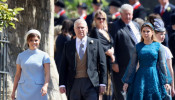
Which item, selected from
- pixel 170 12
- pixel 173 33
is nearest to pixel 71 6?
pixel 170 12

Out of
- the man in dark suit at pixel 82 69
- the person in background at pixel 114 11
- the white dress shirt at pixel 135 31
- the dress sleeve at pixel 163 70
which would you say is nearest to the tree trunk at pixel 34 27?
the man in dark suit at pixel 82 69

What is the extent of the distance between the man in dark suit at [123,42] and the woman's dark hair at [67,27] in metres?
1.72

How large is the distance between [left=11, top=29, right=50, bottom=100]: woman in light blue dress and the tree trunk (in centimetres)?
136

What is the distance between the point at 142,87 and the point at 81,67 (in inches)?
50.6

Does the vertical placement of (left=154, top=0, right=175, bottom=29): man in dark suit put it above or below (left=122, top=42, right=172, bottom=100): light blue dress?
above

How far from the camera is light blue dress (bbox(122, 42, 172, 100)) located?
1175 centimetres

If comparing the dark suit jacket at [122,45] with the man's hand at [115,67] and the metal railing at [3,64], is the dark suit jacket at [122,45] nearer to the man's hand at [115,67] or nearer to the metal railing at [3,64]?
the man's hand at [115,67]

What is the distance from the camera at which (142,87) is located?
11773mm

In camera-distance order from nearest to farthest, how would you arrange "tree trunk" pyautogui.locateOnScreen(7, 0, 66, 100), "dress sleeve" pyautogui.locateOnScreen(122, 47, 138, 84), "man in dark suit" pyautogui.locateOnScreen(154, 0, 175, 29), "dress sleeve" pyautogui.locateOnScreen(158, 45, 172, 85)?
"dress sleeve" pyautogui.locateOnScreen(158, 45, 172, 85) → "dress sleeve" pyautogui.locateOnScreen(122, 47, 138, 84) → "tree trunk" pyautogui.locateOnScreen(7, 0, 66, 100) → "man in dark suit" pyautogui.locateOnScreen(154, 0, 175, 29)

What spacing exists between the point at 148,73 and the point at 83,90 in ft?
4.14

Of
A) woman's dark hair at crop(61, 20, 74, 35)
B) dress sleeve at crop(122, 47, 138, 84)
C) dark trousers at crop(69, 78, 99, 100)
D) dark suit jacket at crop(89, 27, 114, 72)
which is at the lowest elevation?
dark trousers at crop(69, 78, 99, 100)

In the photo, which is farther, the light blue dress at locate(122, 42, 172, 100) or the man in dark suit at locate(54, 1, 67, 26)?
the man in dark suit at locate(54, 1, 67, 26)

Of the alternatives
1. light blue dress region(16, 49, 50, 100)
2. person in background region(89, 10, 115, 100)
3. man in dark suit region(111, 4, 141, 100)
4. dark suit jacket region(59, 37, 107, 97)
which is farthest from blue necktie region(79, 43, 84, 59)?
man in dark suit region(111, 4, 141, 100)

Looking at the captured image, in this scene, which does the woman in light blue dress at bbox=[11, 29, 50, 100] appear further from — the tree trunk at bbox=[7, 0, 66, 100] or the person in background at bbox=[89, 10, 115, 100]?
the person in background at bbox=[89, 10, 115, 100]
